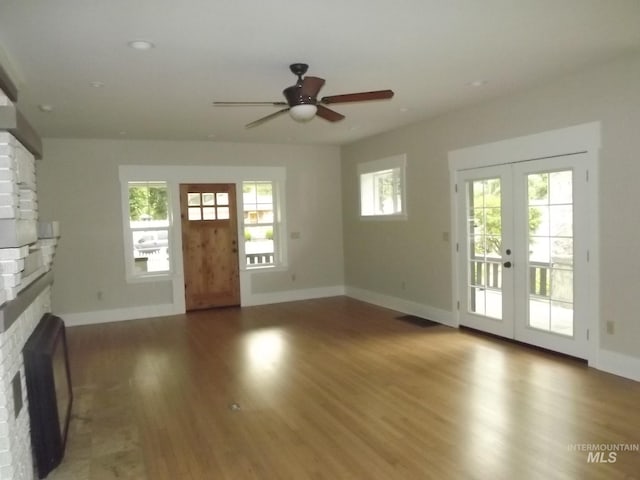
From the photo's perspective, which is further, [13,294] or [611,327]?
[611,327]

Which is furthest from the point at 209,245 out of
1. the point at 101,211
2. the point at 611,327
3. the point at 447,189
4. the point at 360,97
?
the point at 611,327

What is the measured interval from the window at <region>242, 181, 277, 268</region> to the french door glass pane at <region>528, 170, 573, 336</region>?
→ 4173 mm

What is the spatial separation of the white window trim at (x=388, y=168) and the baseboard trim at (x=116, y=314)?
3.37m

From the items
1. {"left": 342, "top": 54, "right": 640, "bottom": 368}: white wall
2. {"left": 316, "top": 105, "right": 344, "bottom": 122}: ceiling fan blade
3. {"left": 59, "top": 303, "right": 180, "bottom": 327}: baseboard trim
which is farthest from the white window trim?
{"left": 59, "top": 303, "right": 180, "bottom": 327}: baseboard trim

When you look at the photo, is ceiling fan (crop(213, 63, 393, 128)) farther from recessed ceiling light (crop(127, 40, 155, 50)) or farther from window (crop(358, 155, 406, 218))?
window (crop(358, 155, 406, 218))

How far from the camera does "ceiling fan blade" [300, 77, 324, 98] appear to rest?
322cm

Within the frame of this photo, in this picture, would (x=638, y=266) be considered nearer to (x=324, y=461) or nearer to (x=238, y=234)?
(x=324, y=461)

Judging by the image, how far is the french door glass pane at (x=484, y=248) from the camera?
5016 mm

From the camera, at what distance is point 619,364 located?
3.84 m

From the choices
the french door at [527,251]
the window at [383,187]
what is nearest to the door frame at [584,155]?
the french door at [527,251]

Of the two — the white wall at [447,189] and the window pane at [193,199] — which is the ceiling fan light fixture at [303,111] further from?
the window pane at [193,199]

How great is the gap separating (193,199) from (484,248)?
4252mm

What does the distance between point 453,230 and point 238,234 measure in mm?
3374

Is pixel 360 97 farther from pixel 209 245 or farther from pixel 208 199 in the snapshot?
pixel 209 245
